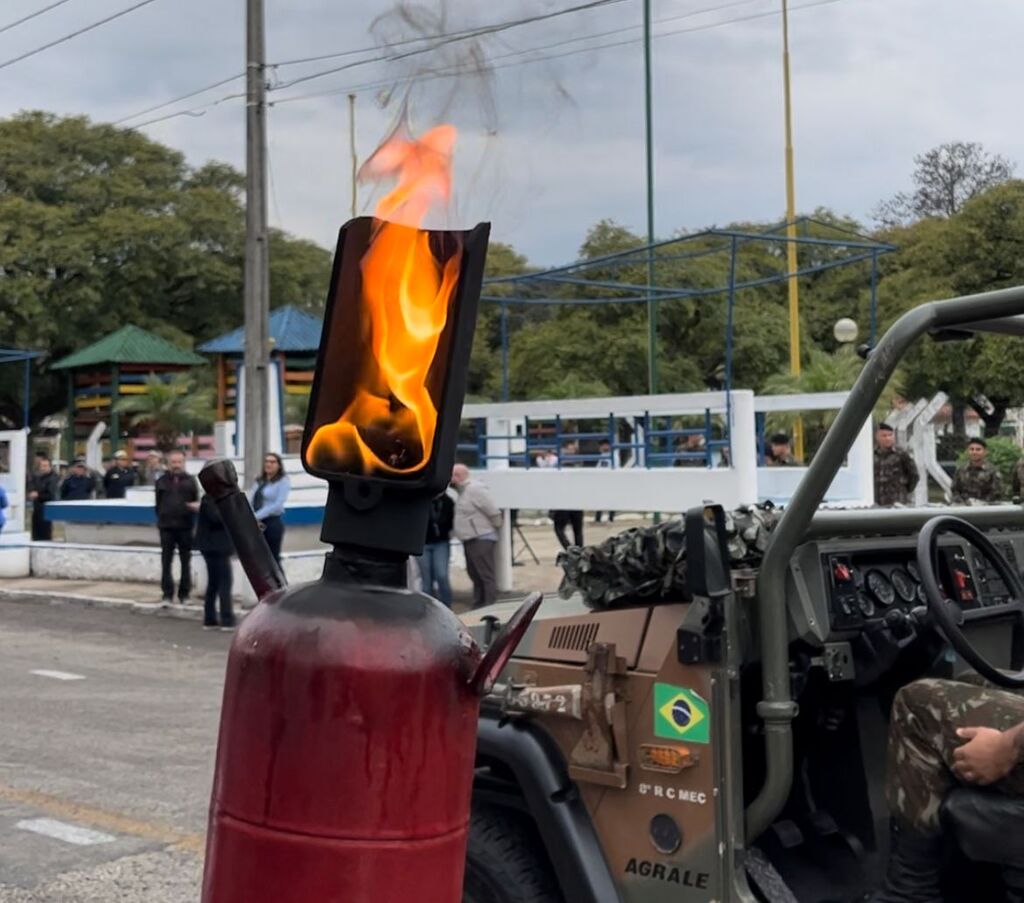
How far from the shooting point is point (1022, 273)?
35.4 metres

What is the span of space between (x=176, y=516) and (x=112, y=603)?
1.87m

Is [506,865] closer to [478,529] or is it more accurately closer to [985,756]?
[985,756]

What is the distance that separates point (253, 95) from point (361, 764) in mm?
12902

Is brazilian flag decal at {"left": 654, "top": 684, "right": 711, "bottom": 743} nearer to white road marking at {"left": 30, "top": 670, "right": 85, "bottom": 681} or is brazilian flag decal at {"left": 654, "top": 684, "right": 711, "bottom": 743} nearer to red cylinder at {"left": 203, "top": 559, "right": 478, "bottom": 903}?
red cylinder at {"left": 203, "top": 559, "right": 478, "bottom": 903}

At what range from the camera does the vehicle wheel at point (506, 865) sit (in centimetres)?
338

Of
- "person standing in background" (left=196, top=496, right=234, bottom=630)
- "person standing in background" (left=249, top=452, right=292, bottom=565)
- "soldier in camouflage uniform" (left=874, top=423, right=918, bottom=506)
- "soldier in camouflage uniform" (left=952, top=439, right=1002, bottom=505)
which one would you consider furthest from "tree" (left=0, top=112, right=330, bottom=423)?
"soldier in camouflage uniform" (left=952, top=439, right=1002, bottom=505)

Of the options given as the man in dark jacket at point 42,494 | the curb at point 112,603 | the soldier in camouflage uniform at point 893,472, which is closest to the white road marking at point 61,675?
the curb at point 112,603

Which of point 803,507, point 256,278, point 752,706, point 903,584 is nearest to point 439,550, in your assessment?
point 256,278

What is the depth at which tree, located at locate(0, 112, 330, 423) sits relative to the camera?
4447 centimetres

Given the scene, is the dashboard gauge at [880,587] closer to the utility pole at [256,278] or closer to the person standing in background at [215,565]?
the person standing in background at [215,565]

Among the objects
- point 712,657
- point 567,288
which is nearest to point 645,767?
point 712,657

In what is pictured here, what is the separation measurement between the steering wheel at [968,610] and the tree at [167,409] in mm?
31049

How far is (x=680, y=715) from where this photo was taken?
304 cm

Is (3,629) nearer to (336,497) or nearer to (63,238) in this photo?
(336,497)
